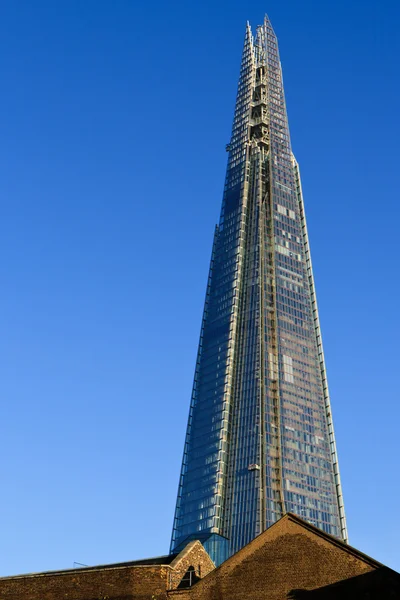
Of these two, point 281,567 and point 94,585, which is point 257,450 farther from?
point 281,567

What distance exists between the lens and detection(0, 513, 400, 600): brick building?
48.5 meters

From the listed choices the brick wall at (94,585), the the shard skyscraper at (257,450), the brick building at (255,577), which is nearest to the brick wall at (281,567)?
the brick building at (255,577)

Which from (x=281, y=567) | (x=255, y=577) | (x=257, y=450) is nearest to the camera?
(x=281, y=567)

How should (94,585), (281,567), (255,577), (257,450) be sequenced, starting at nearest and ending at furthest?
(281,567) < (255,577) < (94,585) < (257,450)

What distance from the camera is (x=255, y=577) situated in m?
52.1

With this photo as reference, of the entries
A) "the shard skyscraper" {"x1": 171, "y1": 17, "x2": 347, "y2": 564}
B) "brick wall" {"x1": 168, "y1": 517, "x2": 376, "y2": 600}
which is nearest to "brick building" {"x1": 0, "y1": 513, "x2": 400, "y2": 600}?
"brick wall" {"x1": 168, "y1": 517, "x2": 376, "y2": 600}

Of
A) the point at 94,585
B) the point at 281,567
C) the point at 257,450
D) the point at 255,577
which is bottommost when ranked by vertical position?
the point at 255,577

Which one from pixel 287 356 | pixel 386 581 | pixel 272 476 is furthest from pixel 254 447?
pixel 386 581

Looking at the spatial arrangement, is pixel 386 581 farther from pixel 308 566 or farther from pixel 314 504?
pixel 314 504

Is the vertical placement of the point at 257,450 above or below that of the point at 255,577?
above

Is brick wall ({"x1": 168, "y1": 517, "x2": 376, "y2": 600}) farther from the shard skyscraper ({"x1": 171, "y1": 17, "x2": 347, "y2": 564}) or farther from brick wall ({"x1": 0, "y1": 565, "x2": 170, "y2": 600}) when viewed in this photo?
the shard skyscraper ({"x1": 171, "y1": 17, "x2": 347, "y2": 564})

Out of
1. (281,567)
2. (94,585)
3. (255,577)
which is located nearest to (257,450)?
(94,585)

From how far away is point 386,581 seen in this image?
46594 millimetres

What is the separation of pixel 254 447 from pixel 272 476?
23.2ft
